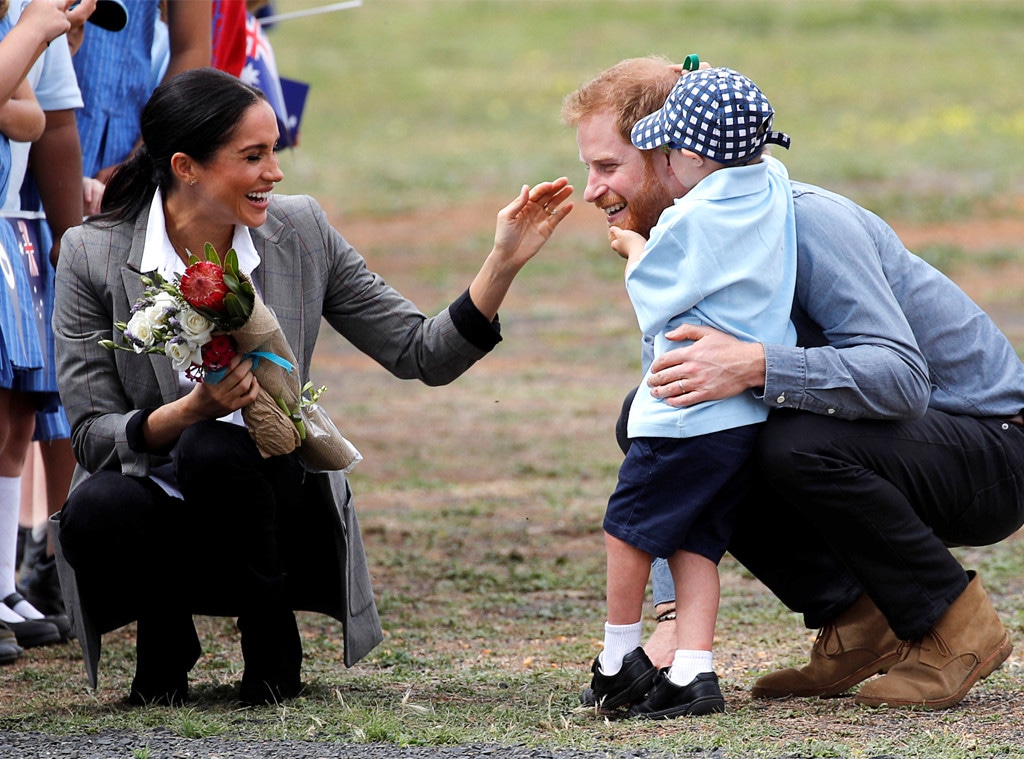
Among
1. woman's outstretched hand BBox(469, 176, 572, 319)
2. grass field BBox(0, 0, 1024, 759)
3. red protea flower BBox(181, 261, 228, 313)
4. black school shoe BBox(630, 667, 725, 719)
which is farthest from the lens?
woman's outstretched hand BBox(469, 176, 572, 319)

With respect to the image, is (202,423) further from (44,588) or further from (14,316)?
(44,588)

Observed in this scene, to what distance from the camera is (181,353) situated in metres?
3.29

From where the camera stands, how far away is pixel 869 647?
3574mm

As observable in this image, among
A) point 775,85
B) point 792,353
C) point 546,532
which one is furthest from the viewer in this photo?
point 775,85

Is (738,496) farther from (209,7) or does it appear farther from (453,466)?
(453,466)

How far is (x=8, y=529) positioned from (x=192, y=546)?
4.16ft

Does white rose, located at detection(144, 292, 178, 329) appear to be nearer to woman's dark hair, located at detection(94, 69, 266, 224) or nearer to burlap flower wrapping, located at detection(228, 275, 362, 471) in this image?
burlap flower wrapping, located at detection(228, 275, 362, 471)

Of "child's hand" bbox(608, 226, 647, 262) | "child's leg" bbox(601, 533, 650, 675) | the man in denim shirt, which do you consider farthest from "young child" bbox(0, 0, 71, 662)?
"child's leg" bbox(601, 533, 650, 675)

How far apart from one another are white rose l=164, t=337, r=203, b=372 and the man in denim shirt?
944mm

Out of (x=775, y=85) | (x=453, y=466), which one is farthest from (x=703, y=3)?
(x=453, y=466)

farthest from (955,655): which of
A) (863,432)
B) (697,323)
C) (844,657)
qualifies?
(697,323)

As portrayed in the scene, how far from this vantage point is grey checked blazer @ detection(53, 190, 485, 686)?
3.60 m

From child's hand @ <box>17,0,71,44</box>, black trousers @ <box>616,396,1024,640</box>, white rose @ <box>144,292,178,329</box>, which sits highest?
child's hand @ <box>17,0,71,44</box>

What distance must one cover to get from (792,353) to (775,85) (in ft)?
72.8
